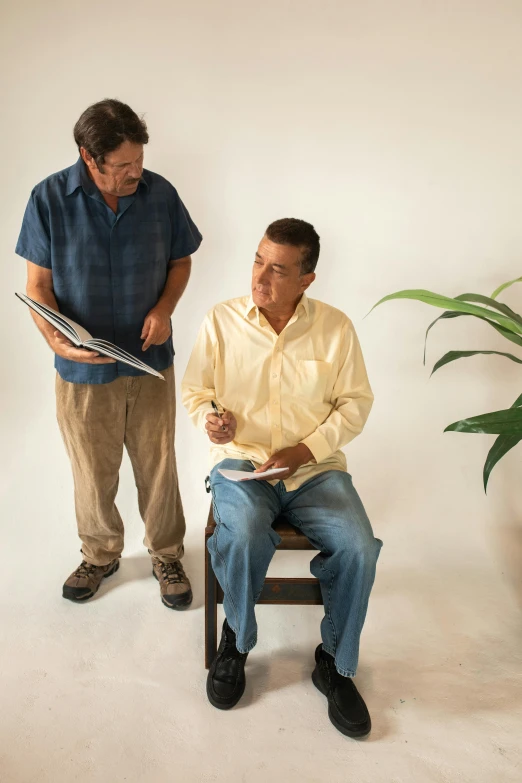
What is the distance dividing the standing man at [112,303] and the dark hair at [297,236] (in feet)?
1.33

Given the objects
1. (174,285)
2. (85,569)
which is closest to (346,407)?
(174,285)

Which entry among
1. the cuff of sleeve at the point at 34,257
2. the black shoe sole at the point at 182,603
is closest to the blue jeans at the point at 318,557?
the black shoe sole at the point at 182,603

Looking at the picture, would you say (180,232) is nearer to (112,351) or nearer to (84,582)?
(112,351)

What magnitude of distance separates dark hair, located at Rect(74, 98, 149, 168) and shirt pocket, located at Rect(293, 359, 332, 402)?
0.83 metres

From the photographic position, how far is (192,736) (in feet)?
6.44

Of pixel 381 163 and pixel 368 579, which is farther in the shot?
pixel 381 163

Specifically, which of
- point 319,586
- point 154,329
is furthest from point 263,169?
point 319,586

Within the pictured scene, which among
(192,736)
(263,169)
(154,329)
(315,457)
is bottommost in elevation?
(192,736)

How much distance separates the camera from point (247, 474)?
202 centimetres

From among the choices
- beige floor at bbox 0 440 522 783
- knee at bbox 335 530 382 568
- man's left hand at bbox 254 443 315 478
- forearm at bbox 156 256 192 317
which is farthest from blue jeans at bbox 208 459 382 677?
forearm at bbox 156 256 192 317

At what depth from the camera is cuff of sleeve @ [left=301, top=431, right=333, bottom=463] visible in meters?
2.13

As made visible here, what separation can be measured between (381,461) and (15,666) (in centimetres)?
165

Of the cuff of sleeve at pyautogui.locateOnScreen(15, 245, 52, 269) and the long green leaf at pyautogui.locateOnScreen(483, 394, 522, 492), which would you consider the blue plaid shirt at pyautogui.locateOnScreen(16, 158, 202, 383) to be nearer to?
the cuff of sleeve at pyautogui.locateOnScreen(15, 245, 52, 269)

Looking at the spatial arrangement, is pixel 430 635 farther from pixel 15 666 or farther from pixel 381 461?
pixel 15 666
